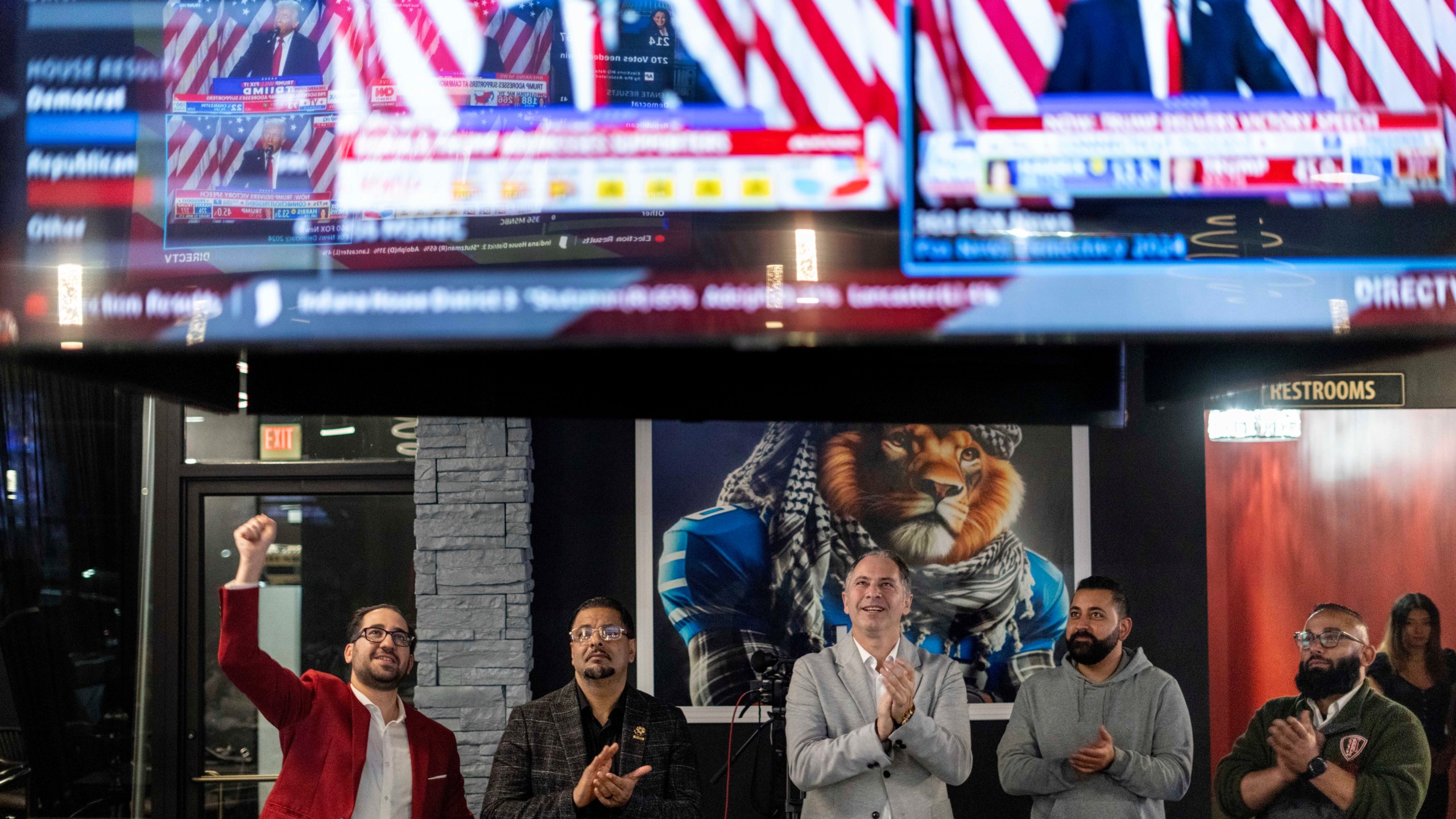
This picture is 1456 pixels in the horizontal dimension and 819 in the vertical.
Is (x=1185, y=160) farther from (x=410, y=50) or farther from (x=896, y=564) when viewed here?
(x=896, y=564)

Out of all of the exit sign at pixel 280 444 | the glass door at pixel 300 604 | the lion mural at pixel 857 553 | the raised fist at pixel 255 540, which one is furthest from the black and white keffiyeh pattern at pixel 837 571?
the raised fist at pixel 255 540

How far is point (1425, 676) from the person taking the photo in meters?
5.36

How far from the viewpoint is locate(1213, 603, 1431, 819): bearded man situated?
Answer: 3.88 metres

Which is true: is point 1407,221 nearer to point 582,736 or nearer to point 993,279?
point 993,279

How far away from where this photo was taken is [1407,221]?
1.25 meters

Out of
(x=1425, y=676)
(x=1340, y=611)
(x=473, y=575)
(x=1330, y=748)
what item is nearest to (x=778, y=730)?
(x=473, y=575)

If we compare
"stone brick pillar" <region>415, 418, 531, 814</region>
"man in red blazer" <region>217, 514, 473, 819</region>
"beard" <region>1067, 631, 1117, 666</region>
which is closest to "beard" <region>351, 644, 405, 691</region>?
"man in red blazer" <region>217, 514, 473, 819</region>

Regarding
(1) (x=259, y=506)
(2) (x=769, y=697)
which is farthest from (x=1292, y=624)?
(1) (x=259, y=506)

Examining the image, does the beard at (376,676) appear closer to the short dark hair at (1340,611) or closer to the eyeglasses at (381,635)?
the eyeglasses at (381,635)

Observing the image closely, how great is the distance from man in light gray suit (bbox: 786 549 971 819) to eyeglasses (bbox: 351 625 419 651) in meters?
1.31

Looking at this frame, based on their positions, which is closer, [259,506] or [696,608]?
[696,608]

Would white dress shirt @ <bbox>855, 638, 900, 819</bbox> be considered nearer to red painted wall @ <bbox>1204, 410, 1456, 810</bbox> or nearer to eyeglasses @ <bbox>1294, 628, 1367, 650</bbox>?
eyeglasses @ <bbox>1294, 628, 1367, 650</bbox>

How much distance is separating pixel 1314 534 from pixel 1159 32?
6387mm

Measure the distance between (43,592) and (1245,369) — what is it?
6.45 metres
